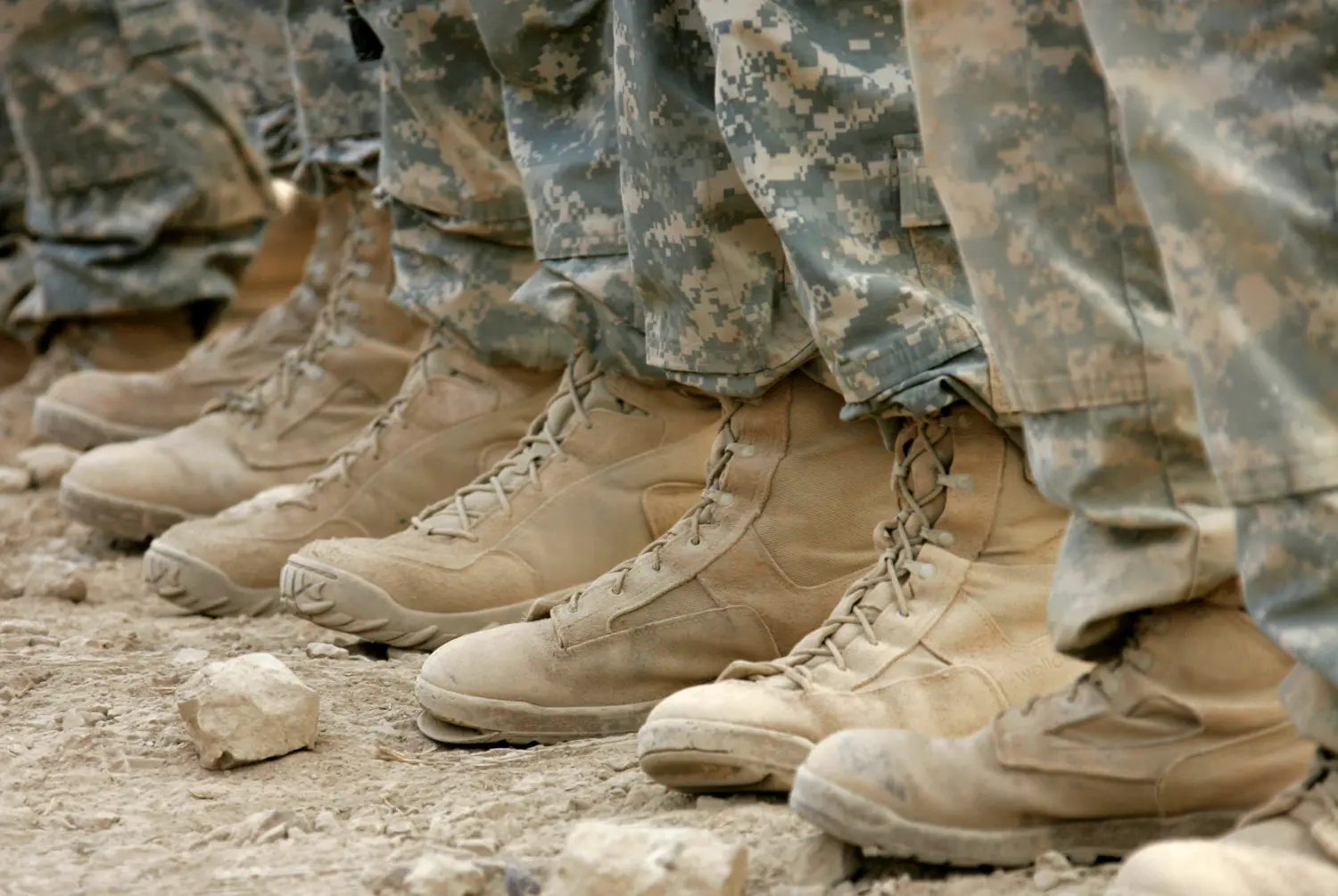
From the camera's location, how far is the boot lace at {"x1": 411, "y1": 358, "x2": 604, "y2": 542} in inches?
92.5

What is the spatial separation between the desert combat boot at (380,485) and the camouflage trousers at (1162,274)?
1.49 metres

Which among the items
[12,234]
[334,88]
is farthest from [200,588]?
[12,234]

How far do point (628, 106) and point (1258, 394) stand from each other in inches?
38.4

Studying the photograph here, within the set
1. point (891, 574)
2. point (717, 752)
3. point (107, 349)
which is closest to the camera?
point (717, 752)

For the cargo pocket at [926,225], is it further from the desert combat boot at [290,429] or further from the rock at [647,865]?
the desert combat boot at [290,429]

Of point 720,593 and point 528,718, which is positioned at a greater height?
point 720,593

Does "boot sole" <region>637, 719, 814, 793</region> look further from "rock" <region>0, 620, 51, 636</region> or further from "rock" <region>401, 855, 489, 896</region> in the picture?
"rock" <region>0, 620, 51, 636</region>

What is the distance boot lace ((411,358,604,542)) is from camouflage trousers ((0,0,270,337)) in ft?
7.61

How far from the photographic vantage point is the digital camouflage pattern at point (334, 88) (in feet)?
10.3

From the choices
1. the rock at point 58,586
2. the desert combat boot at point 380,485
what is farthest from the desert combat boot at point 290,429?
the desert combat boot at point 380,485

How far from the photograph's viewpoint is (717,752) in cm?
155

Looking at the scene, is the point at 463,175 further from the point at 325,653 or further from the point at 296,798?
the point at 296,798

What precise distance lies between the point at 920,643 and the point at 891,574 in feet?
0.25

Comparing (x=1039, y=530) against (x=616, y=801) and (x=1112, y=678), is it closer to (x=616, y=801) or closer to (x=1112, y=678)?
(x=1112, y=678)
